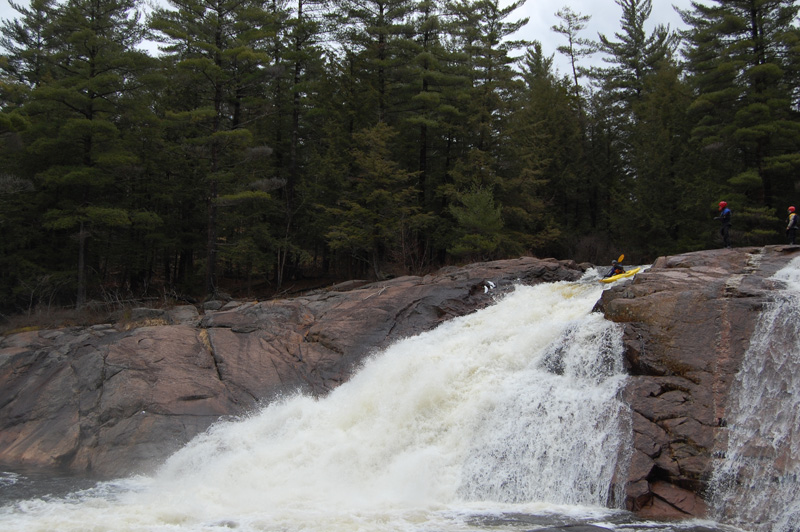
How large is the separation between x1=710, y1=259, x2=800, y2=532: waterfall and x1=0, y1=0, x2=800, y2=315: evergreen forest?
1329cm

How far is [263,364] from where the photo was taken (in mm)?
13984

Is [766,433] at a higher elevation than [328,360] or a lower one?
higher

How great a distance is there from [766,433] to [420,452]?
5366 millimetres

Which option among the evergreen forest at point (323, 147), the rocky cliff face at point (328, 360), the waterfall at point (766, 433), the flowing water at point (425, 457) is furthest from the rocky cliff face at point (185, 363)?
the waterfall at point (766, 433)

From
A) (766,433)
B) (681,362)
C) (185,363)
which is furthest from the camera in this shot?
(185,363)

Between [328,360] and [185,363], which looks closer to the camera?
[185,363]

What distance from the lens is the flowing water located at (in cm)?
748

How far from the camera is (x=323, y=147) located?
2631cm

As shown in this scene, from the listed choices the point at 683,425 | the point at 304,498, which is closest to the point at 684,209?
the point at 683,425

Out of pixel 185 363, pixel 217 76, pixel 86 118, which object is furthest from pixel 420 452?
pixel 86 118

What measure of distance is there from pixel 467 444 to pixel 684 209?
2150 centimetres

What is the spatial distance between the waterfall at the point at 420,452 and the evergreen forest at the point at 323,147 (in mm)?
9950

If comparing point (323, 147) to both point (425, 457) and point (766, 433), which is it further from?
point (766, 433)

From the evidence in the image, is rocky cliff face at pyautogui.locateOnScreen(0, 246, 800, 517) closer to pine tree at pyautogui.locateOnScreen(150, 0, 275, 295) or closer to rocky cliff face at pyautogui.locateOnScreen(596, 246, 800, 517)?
rocky cliff face at pyautogui.locateOnScreen(596, 246, 800, 517)
